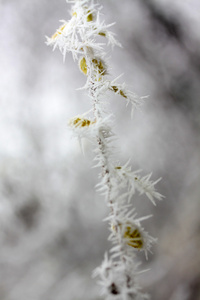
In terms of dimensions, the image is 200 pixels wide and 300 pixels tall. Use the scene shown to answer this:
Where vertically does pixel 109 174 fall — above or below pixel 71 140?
below

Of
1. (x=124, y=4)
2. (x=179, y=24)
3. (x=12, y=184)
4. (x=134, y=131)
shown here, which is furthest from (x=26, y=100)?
(x=179, y=24)

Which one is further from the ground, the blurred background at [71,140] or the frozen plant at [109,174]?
the blurred background at [71,140]

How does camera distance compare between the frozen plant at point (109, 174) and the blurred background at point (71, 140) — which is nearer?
the frozen plant at point (109, 174)

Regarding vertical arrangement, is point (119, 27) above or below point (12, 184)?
above

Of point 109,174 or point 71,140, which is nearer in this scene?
point 109,174

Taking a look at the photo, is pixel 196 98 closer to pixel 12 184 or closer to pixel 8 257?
pixel 12 184
